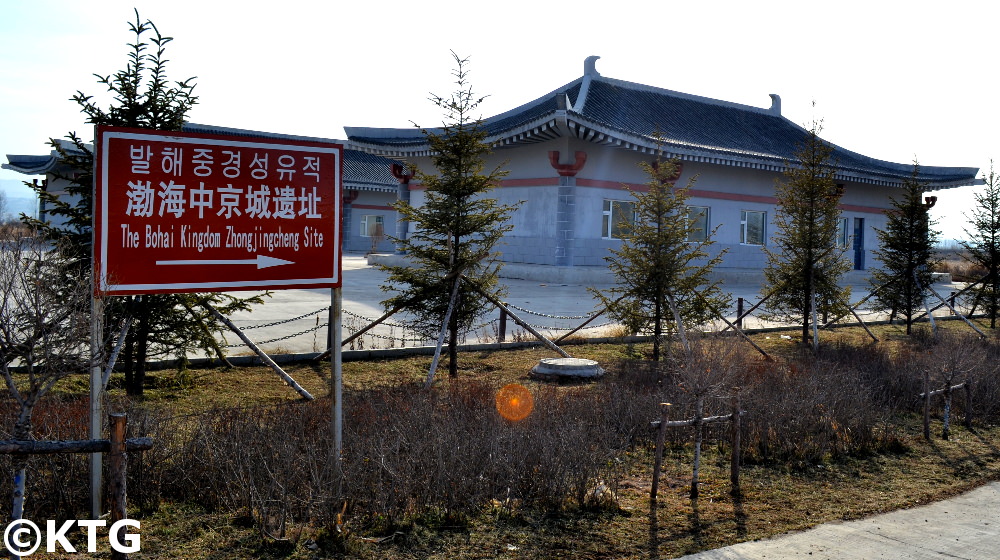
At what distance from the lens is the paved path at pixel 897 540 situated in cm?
486

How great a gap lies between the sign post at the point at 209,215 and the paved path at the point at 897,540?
3144 millimetres

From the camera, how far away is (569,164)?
24.1m

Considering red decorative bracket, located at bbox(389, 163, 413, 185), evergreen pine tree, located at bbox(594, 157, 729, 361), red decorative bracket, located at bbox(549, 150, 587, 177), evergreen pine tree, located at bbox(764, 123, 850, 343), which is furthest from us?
red decorative bracket, located at bbox(389, 163, 413, 185)

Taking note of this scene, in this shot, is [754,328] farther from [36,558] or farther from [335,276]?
[36,558]

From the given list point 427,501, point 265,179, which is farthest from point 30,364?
point 427,501

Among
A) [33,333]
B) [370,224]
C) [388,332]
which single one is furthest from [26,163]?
[33,333]

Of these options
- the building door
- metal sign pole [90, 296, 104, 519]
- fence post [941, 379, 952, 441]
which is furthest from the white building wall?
metal sign pole [90, 296, 104, 519]

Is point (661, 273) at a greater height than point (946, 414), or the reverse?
point (661, 273)

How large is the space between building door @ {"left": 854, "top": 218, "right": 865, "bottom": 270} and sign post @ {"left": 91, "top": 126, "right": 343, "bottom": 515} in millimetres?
32041

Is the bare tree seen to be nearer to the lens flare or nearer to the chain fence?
the lens flare

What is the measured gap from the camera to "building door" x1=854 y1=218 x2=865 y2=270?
3359 centimetres

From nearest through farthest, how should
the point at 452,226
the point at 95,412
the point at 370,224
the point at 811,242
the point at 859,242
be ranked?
the point at 95,412 → the point at 452,226 → the point at 811,242 → the point at 859,242 → the point at 370,224

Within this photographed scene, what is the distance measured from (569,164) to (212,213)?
1940 centimetres

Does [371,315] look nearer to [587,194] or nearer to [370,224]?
[587,194]
